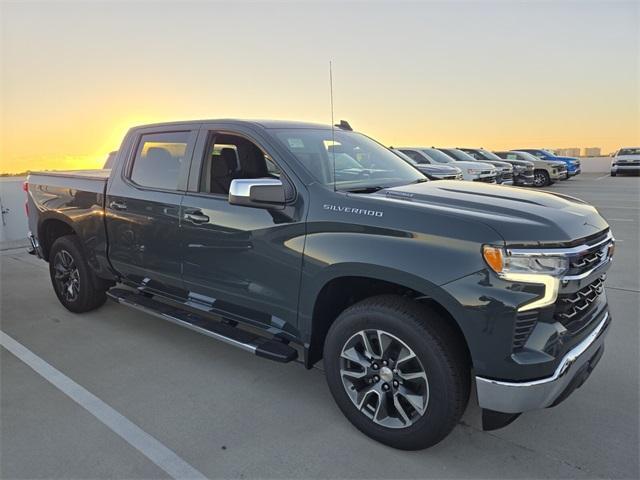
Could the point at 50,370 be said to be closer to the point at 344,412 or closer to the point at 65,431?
the point at 65,431

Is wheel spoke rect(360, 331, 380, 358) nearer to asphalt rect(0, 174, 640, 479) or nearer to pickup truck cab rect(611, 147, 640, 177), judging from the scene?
asphalt rect(0, 174, 640, 479)

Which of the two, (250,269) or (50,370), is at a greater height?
(250,269)

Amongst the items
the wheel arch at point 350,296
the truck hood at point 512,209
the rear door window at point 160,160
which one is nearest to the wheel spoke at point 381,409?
the wheel arch at point 350,296

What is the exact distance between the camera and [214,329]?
347 cm

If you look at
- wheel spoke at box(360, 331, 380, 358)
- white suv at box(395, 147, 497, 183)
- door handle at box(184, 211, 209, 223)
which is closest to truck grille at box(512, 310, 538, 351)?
wheel spoke at box(360, 331, 380, 358)

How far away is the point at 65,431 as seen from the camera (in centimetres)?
287

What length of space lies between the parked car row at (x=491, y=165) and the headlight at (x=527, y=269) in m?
9.84

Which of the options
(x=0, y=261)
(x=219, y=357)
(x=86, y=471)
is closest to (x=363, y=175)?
(x=219, y=357)

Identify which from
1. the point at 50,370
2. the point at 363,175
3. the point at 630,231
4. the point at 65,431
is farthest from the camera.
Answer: the point at 630,231

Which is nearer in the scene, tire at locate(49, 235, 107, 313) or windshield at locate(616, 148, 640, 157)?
tire at locate(49, 235, 107, 313)

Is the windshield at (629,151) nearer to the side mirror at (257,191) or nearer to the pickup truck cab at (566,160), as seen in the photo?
the pickup truck cab at (566,160)

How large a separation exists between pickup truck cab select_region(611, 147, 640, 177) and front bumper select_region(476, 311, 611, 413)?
3109 centimetres

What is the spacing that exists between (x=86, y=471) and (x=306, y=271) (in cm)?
164

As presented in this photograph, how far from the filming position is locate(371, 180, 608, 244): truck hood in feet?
7.58
